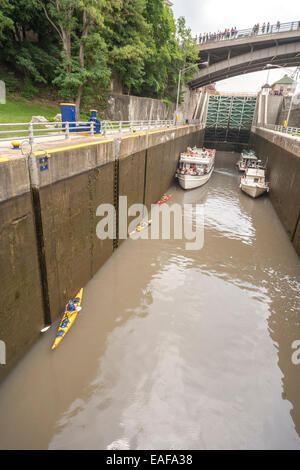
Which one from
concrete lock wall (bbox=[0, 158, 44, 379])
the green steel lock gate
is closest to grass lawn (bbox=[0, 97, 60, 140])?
concrete lock wall (bbox=[0, 158, 44, 379])

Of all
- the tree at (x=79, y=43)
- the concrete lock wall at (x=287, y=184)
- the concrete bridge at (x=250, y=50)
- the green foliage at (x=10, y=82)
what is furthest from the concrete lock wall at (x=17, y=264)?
the concrete bridge at (x=250, y=50)

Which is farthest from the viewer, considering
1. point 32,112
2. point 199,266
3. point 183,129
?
point 183,129

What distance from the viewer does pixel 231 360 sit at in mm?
8555

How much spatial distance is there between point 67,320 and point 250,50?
174 ft

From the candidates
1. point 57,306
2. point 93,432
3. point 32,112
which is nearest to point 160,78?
point 32,112

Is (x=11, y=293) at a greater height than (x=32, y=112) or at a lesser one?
lesser

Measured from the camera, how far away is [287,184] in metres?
20.2

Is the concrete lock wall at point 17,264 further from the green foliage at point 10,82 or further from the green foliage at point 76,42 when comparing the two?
the green foliage at point 10,82

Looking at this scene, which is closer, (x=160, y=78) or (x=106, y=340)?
(x=106, y=340)

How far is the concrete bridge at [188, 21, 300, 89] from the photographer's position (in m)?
40.4

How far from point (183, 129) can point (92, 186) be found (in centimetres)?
2444

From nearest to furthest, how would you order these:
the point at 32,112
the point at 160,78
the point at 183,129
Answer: the point at 32,112, the point at 183,129, the point at 160,78
